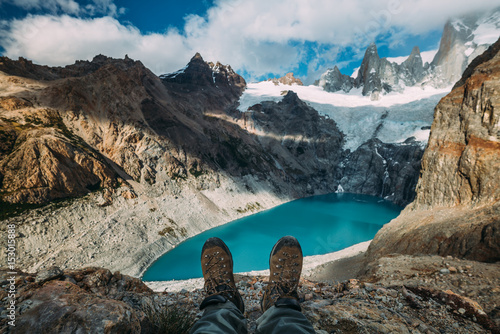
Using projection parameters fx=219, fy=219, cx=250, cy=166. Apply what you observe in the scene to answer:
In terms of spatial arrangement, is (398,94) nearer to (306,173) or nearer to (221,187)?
(306,173)

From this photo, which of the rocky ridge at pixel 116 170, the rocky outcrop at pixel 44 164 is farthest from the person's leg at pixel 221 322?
the rocky outcrop at pixel 44 164

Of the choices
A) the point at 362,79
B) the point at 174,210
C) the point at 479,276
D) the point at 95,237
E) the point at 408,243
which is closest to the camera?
the point at 479,276

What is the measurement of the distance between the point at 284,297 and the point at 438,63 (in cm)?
21170

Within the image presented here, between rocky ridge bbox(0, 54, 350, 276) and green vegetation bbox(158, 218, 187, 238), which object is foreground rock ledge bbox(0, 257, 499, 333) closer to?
rocky ridge bbox(0, 54, 350, 276)

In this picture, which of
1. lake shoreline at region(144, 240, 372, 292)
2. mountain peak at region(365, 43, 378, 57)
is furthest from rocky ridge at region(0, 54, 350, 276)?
mountain peak at region(365, 43, 378, 57)

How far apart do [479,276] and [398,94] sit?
17633cm

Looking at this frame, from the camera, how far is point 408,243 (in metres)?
15.5

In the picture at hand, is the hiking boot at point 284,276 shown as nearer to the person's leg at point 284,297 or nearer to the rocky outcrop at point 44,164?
the person's leg at point 284,297

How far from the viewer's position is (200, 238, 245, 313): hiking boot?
15.8 feet

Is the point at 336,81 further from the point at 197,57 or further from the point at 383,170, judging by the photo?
the point at 383,170

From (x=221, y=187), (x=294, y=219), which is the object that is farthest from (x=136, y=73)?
(x=294, y=219)

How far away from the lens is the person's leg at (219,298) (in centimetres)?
323

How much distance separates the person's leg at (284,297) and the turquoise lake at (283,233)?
89.7 ft

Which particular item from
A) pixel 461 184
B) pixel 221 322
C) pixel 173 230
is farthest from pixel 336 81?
pixel 221 322
